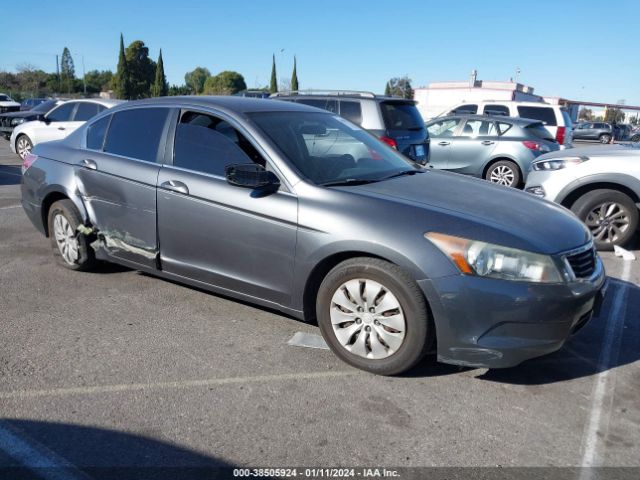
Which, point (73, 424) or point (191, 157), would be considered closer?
point (73, 424)

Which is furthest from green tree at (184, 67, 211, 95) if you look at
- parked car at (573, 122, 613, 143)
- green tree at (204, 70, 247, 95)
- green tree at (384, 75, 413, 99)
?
parked car at (573, 122, 613, 143)

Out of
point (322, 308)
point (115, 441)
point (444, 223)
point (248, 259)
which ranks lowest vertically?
point (115, 441)

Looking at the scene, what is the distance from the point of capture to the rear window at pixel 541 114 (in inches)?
577

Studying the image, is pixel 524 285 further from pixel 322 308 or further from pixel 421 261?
pixel 322 308

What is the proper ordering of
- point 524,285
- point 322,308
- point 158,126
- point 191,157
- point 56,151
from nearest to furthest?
point 524,285, point 322,308, point 191,157, point 158,126, point 56,151

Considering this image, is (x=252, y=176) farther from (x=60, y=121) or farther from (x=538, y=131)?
(x=60, y=121)

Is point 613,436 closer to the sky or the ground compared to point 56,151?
closer to the ground

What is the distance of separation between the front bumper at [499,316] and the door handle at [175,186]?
1.92 metres

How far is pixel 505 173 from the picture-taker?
11.0m

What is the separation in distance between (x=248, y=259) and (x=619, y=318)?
3012mm

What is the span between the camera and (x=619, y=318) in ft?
14.3

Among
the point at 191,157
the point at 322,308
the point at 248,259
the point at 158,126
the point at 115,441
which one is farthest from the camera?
the point at 158,126

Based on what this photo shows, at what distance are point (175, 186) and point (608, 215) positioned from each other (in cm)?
514

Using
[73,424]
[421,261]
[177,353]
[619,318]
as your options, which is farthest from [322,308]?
[619,318]
